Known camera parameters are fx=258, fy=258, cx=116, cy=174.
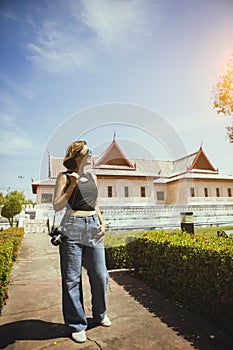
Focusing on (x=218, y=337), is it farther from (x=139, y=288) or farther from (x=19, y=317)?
(x=19, y=317)

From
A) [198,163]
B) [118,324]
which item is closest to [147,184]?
[198,163]

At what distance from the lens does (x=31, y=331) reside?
10.4 feet

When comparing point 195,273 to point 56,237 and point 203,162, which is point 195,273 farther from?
point 203,162

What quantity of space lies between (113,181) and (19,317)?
78.3ft

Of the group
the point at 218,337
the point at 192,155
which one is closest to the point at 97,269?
the point at 218,337

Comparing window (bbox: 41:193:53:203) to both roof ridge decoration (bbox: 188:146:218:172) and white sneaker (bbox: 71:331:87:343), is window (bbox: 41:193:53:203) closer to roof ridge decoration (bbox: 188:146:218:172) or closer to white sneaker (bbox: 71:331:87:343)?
roof ridge decoration (bbox: 188:146:218:172)

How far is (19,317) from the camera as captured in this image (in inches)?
144

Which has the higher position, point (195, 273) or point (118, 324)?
point (195, 273)

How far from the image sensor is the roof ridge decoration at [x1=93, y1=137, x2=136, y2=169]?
2753cm

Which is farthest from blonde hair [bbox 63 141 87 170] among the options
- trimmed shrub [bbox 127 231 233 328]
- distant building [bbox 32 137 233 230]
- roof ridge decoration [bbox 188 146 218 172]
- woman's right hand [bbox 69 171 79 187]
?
roof ridge decoration [bbox 188 146 218 172]

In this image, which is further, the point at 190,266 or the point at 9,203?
the point at 9,203

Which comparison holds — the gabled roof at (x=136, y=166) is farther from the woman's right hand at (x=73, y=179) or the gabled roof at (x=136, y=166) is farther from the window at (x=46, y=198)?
the woman's right hand at (x=73, y=179)

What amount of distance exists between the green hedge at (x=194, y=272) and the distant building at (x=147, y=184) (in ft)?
67.2

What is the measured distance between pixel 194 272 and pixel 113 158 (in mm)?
24574
